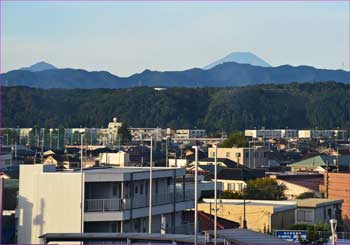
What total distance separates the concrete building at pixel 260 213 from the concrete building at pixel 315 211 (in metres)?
0.27

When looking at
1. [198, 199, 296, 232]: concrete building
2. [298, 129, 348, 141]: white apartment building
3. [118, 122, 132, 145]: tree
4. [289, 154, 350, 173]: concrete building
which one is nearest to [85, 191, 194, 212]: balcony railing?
[198, 199, 296, 232]: concrete building

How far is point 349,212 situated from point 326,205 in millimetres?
2478

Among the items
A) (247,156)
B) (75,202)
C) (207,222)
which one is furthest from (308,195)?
(247,156)

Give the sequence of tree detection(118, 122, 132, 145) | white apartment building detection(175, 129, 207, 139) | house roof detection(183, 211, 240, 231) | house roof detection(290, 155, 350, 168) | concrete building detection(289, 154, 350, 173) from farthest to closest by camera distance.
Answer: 1. white apartment building detection(175, 129, 207, 139)
2. tree detection(118, 122, 132, 145)
3. house roof detection(290, 155, 350, 168)
4. concrete building detection(289, 154, 350, 173)
5. house roof detection(183, 211, 240, 231)

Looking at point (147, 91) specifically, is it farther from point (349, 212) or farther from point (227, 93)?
point (349, 212)

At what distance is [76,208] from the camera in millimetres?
15914

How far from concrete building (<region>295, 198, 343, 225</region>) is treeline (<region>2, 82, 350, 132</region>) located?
112865mm

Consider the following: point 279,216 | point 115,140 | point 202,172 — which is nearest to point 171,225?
point 279,216

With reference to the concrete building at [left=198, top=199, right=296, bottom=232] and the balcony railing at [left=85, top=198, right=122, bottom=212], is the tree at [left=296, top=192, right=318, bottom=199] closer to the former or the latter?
the concrete building at [left=198, top=199, right=296, bottom=232]

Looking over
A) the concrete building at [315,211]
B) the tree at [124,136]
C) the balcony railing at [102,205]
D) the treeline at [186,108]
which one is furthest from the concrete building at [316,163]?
the treeline at [186,108]

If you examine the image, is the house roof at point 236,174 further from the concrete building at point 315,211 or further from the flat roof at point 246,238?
the flat roof at point 246,238

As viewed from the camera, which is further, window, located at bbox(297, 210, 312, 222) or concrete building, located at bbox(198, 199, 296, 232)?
window, located at bbox(297, 210, 312, 222)

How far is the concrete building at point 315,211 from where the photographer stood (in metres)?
25.0

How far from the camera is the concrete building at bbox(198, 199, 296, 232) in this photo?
929 inches
